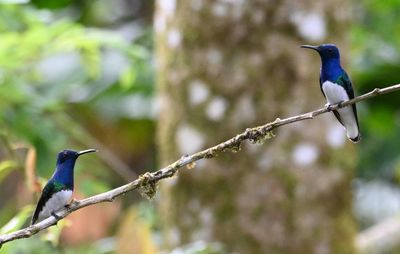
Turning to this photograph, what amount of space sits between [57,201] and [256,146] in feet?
7.11

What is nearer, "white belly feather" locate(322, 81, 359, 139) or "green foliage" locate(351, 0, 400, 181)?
"white belly feather" locate(322, 81, 359, 139)

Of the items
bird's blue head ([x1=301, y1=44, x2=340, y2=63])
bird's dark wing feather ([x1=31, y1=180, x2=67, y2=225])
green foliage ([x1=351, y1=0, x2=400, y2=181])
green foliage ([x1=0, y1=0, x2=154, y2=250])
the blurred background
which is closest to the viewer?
bird's blue head ([x1=301, y1=44, x2=340, y2=63])

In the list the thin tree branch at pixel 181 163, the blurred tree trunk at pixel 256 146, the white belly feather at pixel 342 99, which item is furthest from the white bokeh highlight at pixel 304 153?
the thin tree branch at pixel 181 163

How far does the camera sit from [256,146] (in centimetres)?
357

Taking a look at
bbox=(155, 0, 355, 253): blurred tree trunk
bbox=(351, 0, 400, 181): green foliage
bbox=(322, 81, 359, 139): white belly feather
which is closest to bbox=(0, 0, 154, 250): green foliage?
bbox=(155, 0, 355, 253): blurred tree trunk

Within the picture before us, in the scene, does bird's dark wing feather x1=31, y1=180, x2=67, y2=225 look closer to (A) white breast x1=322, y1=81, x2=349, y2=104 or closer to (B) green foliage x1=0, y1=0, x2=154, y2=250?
(B) green foliage x1=0, y1=0, x2=154, y2=250

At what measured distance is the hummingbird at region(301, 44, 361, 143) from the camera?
1395mm

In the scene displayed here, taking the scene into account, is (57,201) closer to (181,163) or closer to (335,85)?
(181,163)

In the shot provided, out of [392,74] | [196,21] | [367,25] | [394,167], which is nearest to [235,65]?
[196,21]

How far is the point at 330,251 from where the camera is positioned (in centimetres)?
364

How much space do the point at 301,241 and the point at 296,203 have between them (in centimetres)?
16

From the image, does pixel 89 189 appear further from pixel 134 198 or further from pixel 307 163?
pixel 134 198

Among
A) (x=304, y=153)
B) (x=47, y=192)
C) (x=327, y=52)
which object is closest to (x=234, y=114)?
(x=304, y=153)

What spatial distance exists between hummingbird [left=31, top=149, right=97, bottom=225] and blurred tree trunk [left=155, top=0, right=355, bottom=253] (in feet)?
6.76
